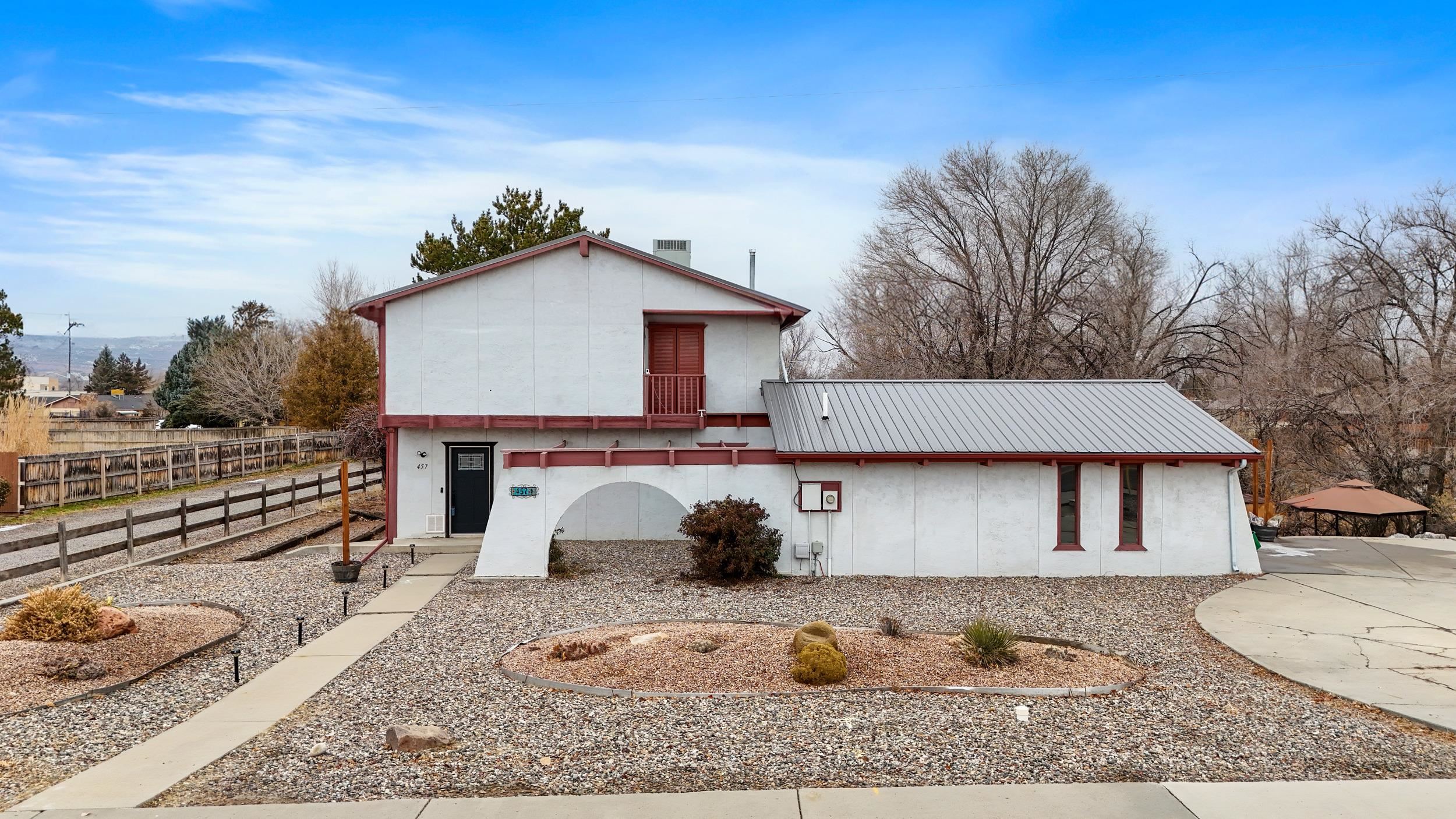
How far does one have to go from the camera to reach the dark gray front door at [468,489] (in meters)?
19.8

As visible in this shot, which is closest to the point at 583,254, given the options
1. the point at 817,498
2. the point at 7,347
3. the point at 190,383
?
the point at 817,498

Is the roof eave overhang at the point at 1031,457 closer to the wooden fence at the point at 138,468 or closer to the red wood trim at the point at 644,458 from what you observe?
the red wood trim at the point at 644,458

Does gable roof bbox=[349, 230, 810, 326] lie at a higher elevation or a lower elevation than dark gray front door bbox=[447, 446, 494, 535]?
higher

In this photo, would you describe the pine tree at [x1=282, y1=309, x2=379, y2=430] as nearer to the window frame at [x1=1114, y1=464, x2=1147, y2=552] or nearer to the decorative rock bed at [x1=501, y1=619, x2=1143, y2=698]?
the decorative rock bed at [x1=501, y1=619, x2=1143, y2=698]

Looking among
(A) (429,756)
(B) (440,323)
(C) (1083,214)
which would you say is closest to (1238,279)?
(C) (1083,214)

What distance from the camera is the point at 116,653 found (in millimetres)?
10258

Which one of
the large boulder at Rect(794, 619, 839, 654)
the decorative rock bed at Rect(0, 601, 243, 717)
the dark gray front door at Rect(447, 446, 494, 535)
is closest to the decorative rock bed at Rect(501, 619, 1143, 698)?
the large boulder at Rect(794, 619, 839, 654)

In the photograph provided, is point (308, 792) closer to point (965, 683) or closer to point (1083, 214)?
point (965, 683)

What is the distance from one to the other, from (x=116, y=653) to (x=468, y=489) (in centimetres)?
980

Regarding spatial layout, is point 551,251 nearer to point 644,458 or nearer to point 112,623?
Result: point 644,458

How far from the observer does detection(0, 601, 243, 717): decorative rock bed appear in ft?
29.6

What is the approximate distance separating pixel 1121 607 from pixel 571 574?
8900mm

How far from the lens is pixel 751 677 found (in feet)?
31.3

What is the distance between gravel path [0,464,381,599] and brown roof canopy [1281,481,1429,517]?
23730 millimetres
